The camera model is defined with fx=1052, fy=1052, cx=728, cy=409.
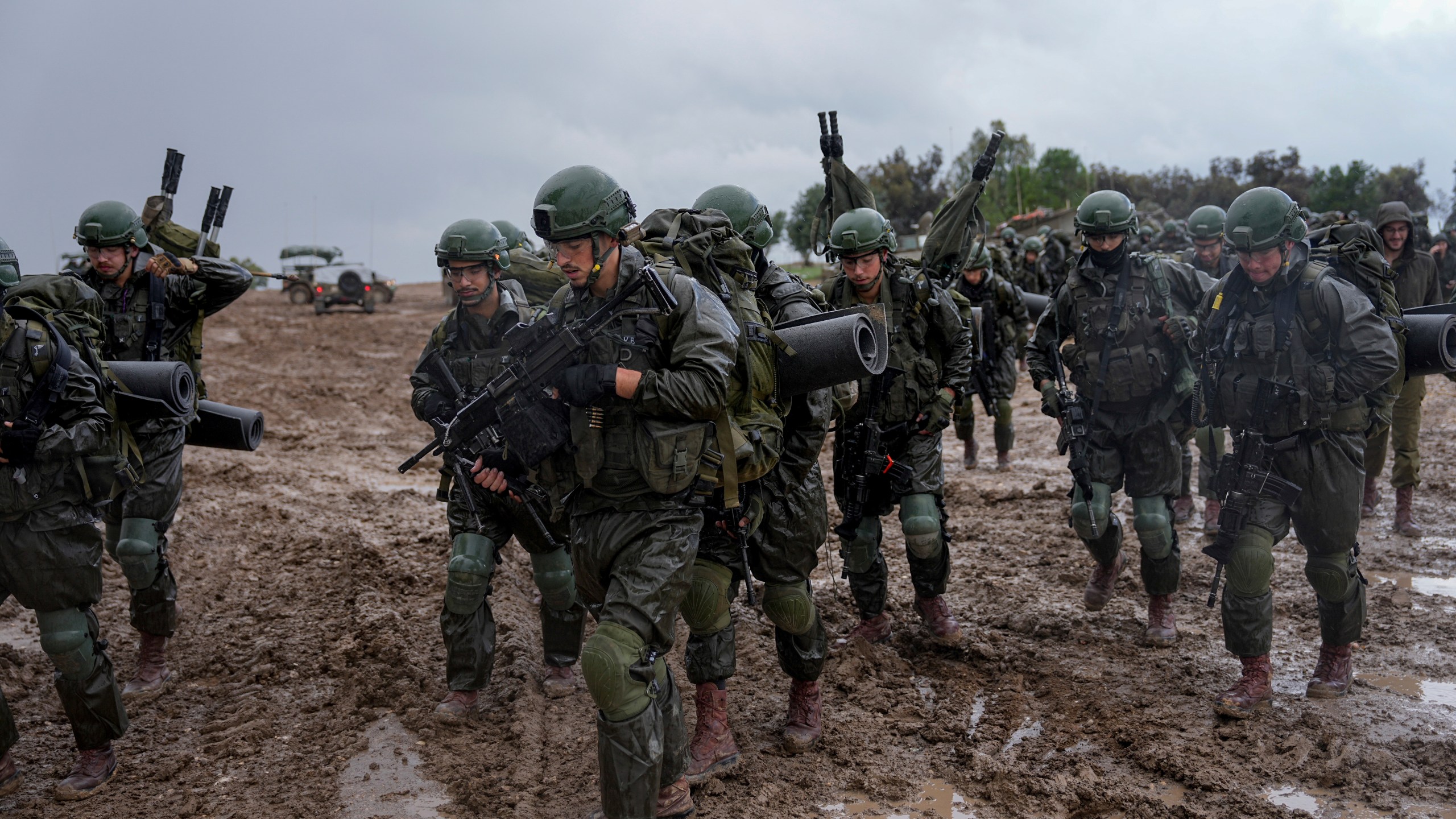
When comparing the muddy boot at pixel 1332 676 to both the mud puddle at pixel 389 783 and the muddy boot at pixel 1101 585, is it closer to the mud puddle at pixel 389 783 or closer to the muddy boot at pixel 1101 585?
the muddy boot at pixel 1101 585

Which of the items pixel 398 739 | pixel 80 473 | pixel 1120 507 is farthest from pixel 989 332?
pixel 80 473

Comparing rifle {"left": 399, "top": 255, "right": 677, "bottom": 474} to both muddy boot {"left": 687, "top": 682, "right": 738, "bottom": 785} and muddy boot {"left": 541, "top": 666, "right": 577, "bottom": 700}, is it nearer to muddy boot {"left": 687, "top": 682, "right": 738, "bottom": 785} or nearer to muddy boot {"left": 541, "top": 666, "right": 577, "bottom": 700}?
muddy boot {"left": 687, "top": 682, "right": 738, "bottom": 785}

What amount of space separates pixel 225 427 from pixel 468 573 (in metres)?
2.12

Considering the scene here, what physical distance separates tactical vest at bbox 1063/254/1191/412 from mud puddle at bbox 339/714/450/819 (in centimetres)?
403

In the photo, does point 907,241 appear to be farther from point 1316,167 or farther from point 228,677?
point 228,677

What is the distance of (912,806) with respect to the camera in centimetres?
409

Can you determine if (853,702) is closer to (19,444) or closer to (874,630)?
(874,630)

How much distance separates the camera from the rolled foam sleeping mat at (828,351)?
3.98 m

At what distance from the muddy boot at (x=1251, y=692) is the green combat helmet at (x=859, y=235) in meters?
2.64

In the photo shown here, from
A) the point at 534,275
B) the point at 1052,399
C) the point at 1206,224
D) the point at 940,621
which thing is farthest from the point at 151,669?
the point at 1206,224

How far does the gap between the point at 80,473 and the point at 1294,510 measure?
5.30 m

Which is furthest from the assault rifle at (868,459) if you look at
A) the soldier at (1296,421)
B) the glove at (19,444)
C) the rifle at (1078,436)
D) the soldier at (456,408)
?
the glove at (19,444)

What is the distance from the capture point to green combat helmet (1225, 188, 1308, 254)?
463 cm

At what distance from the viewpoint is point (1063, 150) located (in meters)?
40.0
